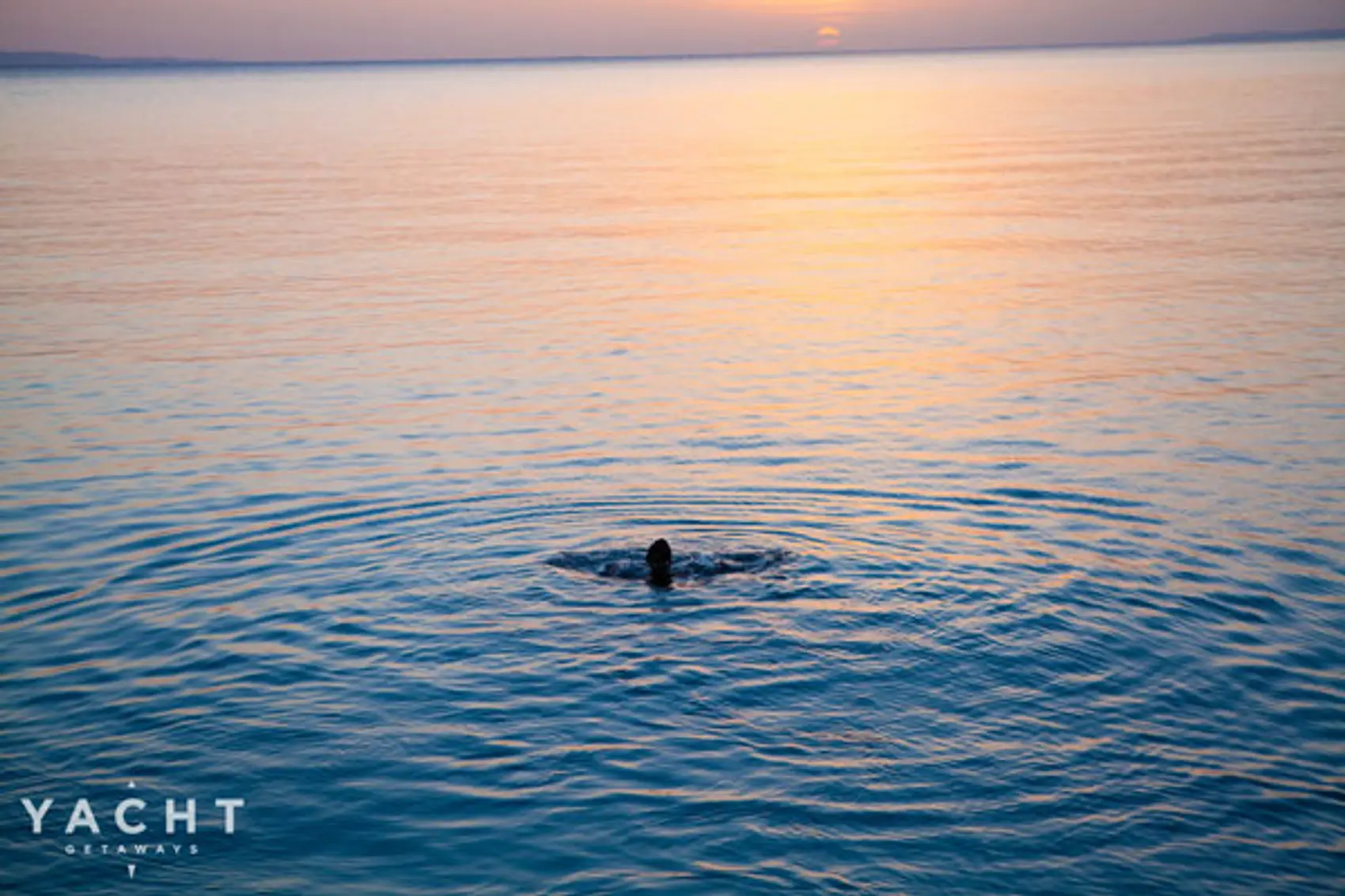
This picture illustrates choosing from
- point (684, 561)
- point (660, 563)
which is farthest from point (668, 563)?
point (684, 561)

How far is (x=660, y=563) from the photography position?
15742 millimetres

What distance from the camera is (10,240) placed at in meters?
44.2

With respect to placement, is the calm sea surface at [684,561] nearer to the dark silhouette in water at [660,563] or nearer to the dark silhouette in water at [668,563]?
the dark silhouette in water at [668,563]

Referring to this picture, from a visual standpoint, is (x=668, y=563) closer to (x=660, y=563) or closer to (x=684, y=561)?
(x=660, y=563)

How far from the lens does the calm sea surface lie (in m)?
10.8

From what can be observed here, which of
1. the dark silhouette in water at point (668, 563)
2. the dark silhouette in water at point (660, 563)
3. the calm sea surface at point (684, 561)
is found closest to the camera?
the calm sea surface at point (684, 561)

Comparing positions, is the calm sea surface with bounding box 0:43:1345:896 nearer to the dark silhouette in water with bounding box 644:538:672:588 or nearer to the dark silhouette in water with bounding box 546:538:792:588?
the dark silhouette in water with bounding box 546:538:792:588

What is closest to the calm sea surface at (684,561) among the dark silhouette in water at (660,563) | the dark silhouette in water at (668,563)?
the dark silhouette in water at (668,563)

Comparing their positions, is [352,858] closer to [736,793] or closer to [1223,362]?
[736,793]

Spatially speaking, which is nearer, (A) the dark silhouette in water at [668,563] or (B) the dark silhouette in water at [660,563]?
(B) the dark silhouette in water at [660,563]

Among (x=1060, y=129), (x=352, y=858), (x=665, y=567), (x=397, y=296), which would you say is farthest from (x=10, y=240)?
(x=1060, y=129)

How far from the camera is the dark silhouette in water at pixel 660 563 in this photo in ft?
51.2

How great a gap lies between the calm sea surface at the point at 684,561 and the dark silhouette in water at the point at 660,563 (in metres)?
0.37

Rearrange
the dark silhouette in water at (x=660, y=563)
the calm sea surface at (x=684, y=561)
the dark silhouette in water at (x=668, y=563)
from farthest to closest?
the dark silhouette in water at (x=668, y=563)
the dark silhouette in water at (x=660, y=563)
the calm sea surface at (x=684, y=561)
